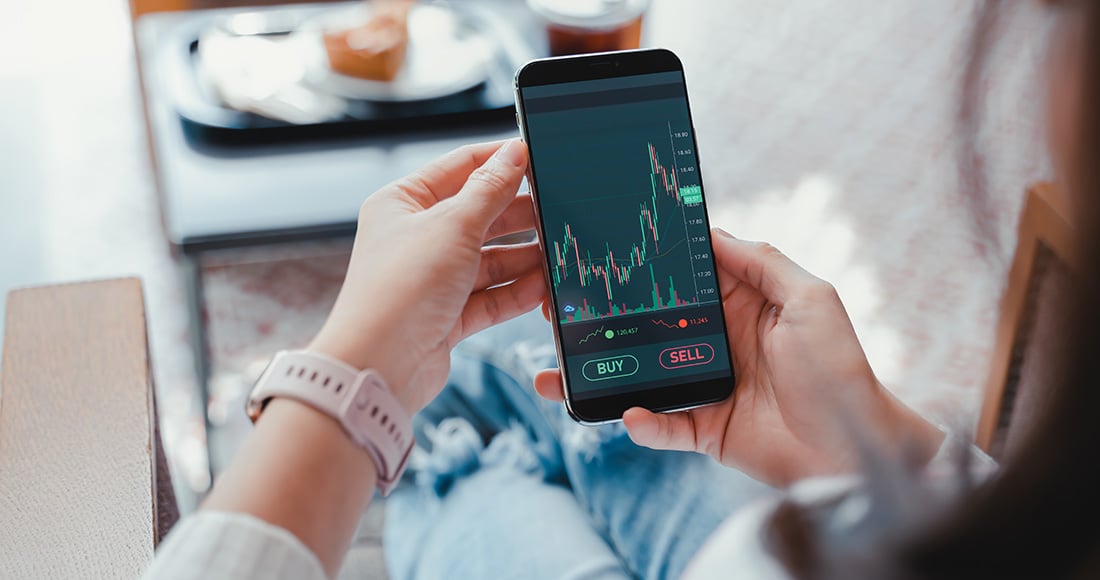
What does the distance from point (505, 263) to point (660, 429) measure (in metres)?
0.20

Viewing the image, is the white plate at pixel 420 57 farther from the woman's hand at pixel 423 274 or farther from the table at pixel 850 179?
the woman's hand at pixel 423 274

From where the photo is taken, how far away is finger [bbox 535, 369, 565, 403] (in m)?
0.82

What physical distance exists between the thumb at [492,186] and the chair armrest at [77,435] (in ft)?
0.94

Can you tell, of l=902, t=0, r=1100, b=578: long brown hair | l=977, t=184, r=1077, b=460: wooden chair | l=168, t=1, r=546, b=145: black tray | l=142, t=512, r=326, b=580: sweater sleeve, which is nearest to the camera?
l=902, t=0, r=1100, b=578: long brown hair

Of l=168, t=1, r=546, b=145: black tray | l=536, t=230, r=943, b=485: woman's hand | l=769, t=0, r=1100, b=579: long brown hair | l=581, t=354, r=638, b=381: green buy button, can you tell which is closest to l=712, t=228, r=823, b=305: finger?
l=536, t=230, r=943, b=485: woman's hand

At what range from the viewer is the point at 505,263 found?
32.8 inches

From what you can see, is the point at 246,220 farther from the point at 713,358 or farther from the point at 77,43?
the point at 77,43

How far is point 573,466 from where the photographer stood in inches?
37.9

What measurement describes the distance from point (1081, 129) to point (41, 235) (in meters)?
1.90

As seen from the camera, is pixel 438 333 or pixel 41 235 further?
pixel 41 235

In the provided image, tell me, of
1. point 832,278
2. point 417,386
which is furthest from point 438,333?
point 832,278

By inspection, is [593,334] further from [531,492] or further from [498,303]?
[531,492]

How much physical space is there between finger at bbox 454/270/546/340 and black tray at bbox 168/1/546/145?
762 millimetres

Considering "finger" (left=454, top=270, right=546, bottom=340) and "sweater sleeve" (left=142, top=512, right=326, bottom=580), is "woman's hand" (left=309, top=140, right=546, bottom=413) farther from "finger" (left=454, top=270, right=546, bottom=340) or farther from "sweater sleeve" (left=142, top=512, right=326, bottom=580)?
"sweater sleeve" (left=142, top=512, right=326, bottom=580)
